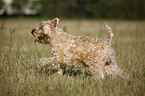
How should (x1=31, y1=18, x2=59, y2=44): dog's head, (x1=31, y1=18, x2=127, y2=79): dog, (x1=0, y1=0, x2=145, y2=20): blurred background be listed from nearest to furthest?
1. (x1=31, y1=18, x2=127, y2=79): dog
2. (x1=31, y1=18, x2=59, y2=44): dog's head
3. (x1=0, y1=0, x2=145, y2=20): blurred background

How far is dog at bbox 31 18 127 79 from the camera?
3.73 metres

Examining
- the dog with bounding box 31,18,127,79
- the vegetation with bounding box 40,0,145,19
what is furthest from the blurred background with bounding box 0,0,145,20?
the dog with bounding box 31,18,127,79

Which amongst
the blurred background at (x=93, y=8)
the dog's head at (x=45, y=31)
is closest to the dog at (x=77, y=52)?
the dog's head at (x=45, y=31)

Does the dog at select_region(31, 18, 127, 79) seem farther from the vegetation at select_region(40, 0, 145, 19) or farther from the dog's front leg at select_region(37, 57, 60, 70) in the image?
the vegetation at select_region(40, 0, 145, 19)

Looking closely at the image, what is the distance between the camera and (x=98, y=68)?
372cm

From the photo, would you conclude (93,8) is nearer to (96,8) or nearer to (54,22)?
(96,8)

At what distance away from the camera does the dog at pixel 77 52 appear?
12.3 feet

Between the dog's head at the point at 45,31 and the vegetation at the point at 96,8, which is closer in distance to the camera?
the dog's head at the point at 45,31

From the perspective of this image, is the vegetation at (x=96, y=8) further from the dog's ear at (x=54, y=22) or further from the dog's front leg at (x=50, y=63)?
the dog's front leg at (x=50, y=63)

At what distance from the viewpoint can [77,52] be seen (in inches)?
149

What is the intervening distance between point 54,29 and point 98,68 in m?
1.30

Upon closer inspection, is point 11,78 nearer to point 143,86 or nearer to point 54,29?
point 54,29

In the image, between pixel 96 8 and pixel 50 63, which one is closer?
pixel 50 63

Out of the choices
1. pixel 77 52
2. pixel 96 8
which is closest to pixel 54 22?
pixel 77 52
